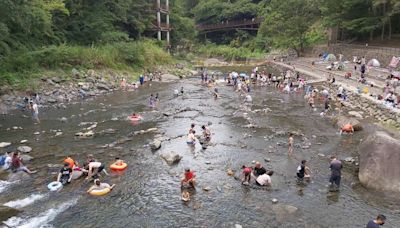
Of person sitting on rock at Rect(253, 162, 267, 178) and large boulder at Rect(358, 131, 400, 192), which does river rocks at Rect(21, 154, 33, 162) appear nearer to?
person sitting on rock at Rect(253, 162, 267, 178)

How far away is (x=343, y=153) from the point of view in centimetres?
2217

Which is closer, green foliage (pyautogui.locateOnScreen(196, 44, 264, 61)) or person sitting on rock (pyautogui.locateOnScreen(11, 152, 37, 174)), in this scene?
person sitting on rock (pyautogui.locateOnScreen(11, 152, 37, 174))

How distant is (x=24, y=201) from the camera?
1641 cm

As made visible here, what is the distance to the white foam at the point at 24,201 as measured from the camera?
52.5 feet

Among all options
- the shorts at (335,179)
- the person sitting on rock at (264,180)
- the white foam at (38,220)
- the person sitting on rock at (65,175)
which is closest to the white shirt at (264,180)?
the person sitting on rock at (264,180)

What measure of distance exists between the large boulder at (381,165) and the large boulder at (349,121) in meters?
8.47

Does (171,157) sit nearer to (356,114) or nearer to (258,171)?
(258,171)

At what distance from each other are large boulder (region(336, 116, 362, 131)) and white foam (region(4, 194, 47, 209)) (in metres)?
20.4

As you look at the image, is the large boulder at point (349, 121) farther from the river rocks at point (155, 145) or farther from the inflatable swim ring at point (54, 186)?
the inflatable swim ring at point (54, 186)

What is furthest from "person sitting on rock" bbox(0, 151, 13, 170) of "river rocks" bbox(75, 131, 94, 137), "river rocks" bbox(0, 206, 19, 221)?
"river rocks" bbox(75, 131, 94, 137)

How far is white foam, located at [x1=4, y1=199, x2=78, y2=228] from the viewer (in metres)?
14.5

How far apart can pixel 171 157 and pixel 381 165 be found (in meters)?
10.8

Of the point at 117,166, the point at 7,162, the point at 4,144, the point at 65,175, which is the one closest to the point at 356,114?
the point at 117,166

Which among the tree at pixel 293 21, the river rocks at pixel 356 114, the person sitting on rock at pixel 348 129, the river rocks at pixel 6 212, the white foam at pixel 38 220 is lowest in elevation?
the white foam at pixel 38 220
